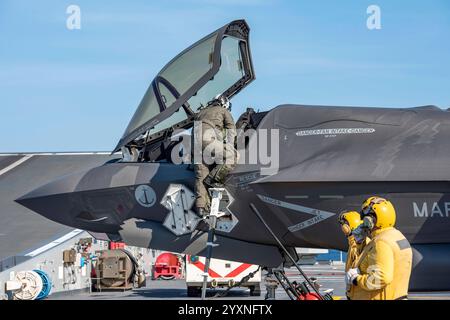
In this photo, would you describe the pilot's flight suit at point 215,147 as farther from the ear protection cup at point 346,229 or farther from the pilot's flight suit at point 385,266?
the pilot's flight suit at point 385,266

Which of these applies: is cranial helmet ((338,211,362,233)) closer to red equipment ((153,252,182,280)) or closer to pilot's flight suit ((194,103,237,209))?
pilot's flight suit ((194,103,237,209))

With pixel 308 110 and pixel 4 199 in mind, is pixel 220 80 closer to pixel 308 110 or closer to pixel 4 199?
pixel 308 110

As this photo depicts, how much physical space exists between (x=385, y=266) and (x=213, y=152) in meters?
4.24

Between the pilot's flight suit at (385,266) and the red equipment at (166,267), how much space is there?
79.9ft

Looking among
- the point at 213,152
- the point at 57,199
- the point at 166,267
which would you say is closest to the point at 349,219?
the point at 213,152

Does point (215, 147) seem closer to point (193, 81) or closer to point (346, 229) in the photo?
point (193, 81)

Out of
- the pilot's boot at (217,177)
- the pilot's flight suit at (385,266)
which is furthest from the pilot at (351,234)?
the pilot's boot at (217,177)

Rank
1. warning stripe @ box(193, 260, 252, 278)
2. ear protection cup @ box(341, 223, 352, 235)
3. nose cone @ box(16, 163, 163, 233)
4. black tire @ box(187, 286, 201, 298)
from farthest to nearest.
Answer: black tire @ box(187, 286, 201, 298) < warning stripe @ box(193, 260, 252, 278) < nose cone @ box(16, 163, 163, 233) < ear protection cup @ box(341, 223, 352, 235)

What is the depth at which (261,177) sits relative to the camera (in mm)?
9617

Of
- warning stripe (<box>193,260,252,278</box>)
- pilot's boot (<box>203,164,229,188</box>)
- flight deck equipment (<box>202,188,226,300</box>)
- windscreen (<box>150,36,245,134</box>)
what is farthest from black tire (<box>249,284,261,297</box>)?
pilot's boot (<box>203,164,229,188</box>)

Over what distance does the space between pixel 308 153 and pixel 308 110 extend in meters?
0.62

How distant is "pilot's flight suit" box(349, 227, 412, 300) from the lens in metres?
6.12
